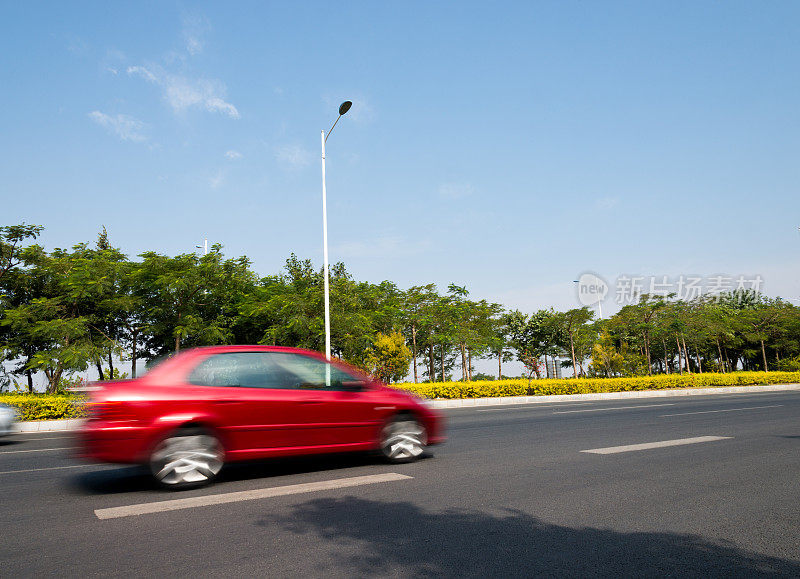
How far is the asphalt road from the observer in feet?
11.3

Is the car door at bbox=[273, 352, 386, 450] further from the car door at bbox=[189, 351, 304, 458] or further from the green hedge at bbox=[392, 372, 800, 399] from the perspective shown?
the green hedge at bbox=[392, 372, 800, 399]

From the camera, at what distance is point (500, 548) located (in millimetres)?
3697

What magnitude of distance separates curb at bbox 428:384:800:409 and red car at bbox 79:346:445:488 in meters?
10.7

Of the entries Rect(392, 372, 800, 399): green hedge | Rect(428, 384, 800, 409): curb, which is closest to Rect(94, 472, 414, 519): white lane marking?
Rect(428, 384, 800, 409): curb

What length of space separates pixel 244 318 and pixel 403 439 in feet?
78.0

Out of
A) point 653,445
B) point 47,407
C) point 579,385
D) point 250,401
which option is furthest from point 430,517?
point 579,385

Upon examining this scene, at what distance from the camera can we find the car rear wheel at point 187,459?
18.3 feet

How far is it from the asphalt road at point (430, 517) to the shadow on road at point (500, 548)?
0.02 m

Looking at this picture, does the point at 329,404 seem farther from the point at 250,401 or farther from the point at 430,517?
the point at 430,517

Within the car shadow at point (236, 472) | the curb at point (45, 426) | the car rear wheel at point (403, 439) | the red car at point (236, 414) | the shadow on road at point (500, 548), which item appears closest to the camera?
the shadow on road at point (500, 548)

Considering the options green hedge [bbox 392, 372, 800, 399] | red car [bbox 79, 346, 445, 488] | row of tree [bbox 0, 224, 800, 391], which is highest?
row of tree [bbox 0, 224, 800, 391]

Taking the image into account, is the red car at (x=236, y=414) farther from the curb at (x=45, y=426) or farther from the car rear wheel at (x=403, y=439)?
the curb at (x=45, y=426)

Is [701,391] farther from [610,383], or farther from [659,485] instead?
[659,485]

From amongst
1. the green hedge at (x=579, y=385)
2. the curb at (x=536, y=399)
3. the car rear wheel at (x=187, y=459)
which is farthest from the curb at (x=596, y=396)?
the car rear wheel at (x=187, y=459)
